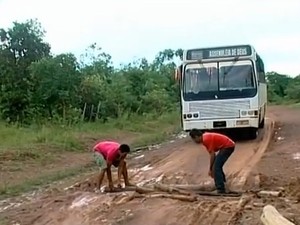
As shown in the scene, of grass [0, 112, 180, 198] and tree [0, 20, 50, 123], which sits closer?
grass [0, 112, 180, 198]

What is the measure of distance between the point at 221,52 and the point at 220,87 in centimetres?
115

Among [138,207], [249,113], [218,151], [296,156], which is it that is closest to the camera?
[138,207]

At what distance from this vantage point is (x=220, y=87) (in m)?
20.6

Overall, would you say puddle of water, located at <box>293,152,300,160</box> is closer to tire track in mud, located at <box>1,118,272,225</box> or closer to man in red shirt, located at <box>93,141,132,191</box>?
tire track in mud, located at <box>1,118,272,225</box>

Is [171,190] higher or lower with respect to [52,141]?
lower

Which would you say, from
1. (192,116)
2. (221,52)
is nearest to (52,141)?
(192,116)

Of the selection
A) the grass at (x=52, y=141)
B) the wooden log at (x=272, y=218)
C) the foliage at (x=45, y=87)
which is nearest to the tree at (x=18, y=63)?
the foliage at (x=45, y=87)

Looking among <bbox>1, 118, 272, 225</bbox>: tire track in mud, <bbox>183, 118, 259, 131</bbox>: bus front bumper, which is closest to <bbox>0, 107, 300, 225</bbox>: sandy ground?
<bbox>1, 118, 272, 225</bbox>: tire track in mud

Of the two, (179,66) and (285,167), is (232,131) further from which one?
(285,167)

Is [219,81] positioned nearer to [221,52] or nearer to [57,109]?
[221,52]

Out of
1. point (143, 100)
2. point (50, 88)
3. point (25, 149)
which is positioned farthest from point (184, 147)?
point (143, 100)

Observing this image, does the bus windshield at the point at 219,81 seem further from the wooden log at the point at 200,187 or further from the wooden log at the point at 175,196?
the wooden log at the point at 175,196

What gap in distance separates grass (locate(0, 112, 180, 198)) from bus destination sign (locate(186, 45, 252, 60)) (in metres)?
4.57

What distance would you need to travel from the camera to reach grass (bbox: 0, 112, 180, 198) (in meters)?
15.7
